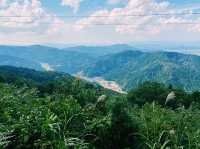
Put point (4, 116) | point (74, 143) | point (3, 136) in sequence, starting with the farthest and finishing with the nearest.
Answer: point (4, 116) → point (74, 143) → point (3, 136)

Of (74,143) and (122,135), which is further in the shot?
(122,135)

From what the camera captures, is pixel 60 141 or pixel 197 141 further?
pixel 197 141

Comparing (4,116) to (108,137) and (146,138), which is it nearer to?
(108,137)

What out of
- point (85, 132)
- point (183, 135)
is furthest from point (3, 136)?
point (183, 135)

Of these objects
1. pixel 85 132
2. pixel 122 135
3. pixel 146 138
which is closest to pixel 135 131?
pixel 122 135

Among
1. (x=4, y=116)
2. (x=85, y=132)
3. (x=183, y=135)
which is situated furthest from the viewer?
(x=183, y=135)

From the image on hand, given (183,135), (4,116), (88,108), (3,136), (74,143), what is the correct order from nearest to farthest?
(3,136)
(74,143)
(4,116)
(183,135)
(88,108)

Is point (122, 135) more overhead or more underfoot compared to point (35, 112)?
more underfoot

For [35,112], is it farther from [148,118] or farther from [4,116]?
[148,118]

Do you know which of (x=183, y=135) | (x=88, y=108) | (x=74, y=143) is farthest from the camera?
(x=88, y=108)
